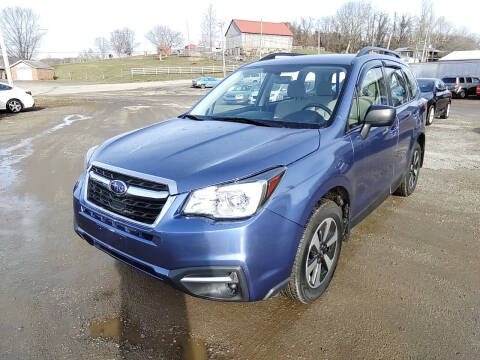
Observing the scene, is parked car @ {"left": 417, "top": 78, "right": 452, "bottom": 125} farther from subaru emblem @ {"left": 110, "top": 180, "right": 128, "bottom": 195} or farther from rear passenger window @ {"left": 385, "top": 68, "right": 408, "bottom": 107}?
subaru emblem @ {"left": 110, "top": 180, "right": 128, "bottom": 195}

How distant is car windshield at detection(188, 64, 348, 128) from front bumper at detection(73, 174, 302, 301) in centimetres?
109

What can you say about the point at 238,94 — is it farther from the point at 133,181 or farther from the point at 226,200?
the point at 226,200

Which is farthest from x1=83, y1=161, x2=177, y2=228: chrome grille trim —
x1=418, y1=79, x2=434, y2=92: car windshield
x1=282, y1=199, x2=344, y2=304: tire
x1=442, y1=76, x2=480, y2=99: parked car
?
x1=442, y1=76, x2=480, y2=99: parked car

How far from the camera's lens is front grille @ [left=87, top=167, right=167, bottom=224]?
2.21 metres

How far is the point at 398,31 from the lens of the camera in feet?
290

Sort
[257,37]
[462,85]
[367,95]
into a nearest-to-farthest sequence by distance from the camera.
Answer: [367,95], [462,85], [257,37]

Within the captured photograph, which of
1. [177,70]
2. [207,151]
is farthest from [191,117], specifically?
[177,70]

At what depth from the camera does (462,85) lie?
25188 mm

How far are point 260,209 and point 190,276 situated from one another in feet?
1.90

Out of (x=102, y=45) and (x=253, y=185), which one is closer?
(x=253, y=185)

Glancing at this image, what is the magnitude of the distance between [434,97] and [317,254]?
12.2 m

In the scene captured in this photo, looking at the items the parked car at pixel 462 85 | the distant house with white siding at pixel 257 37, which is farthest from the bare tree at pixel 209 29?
the parked car at pixel 462 85

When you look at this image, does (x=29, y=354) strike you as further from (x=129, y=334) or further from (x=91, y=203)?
(x=91, y=203)

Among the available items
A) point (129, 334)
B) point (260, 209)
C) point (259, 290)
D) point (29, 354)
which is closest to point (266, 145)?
point (260, 209)
